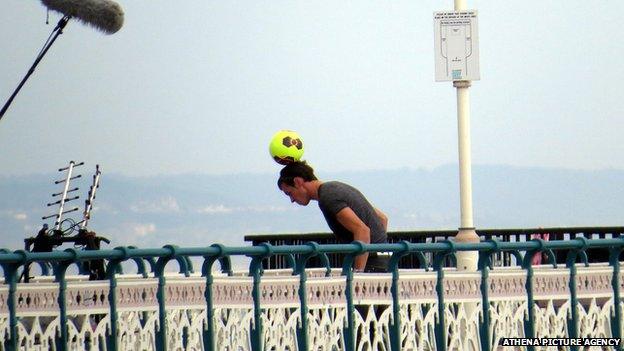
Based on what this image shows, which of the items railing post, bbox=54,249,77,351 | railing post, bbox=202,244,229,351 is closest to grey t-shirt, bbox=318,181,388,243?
railing post, bbox=202,244,229,351

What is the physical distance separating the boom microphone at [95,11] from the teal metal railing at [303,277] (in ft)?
14.3

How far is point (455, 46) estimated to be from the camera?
15.2 m

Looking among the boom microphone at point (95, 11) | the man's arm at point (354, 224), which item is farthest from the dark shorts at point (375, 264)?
the boom microphone at point (95, 11)

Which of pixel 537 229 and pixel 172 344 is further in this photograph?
pixel 537 229

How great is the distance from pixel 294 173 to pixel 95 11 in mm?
3200

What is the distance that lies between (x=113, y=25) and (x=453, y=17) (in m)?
3.60

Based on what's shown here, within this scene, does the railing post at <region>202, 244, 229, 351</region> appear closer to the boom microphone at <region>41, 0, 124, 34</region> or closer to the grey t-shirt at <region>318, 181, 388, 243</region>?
the grey t-shirt at <region>318, 181, 388, 243</region>

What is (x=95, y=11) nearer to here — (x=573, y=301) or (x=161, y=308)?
(x=161, y=308)

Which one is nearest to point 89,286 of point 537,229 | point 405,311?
point 405,311

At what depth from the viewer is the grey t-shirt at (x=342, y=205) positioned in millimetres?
10711

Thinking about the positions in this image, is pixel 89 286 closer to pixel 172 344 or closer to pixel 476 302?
pixel 172 344

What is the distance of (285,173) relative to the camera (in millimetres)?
10945

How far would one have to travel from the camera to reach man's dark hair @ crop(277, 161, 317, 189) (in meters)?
10.9

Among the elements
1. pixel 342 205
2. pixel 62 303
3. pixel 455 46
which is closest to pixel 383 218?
Answer: pixel 342 205
